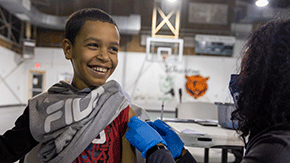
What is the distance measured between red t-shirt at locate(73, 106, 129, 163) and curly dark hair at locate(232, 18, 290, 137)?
0.38 metres

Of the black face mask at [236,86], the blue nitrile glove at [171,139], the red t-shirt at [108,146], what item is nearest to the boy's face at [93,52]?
the red t-shirt at [108,146]

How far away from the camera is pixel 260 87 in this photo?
48cm

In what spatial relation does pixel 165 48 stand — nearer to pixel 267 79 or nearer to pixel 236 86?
pixel 236 86

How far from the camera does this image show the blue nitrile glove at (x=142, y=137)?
599 millimetres

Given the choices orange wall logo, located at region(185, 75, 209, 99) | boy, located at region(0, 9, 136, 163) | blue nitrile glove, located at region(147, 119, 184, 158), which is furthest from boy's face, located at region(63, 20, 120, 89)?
orange wall logo, located at region(185, 75, 209, 99)

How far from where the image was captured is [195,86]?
7.84 metres

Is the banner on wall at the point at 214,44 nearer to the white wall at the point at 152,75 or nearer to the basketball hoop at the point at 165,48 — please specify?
the white wall at the point at 152,75

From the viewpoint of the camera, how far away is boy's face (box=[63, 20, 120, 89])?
68 centimetres

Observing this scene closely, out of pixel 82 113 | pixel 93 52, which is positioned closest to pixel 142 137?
pixel 82 113

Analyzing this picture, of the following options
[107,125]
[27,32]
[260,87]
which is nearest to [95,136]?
[107,125]

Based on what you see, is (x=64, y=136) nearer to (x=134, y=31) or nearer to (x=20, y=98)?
(x=134, y=31)

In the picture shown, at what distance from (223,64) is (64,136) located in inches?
321

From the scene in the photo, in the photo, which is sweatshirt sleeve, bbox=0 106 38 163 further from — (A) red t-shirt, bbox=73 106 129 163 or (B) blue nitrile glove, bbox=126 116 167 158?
(B) blue nitrile glove, bbox=126 116 167 158

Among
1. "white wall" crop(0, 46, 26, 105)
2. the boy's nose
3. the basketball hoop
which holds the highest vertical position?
the basketball hoop
